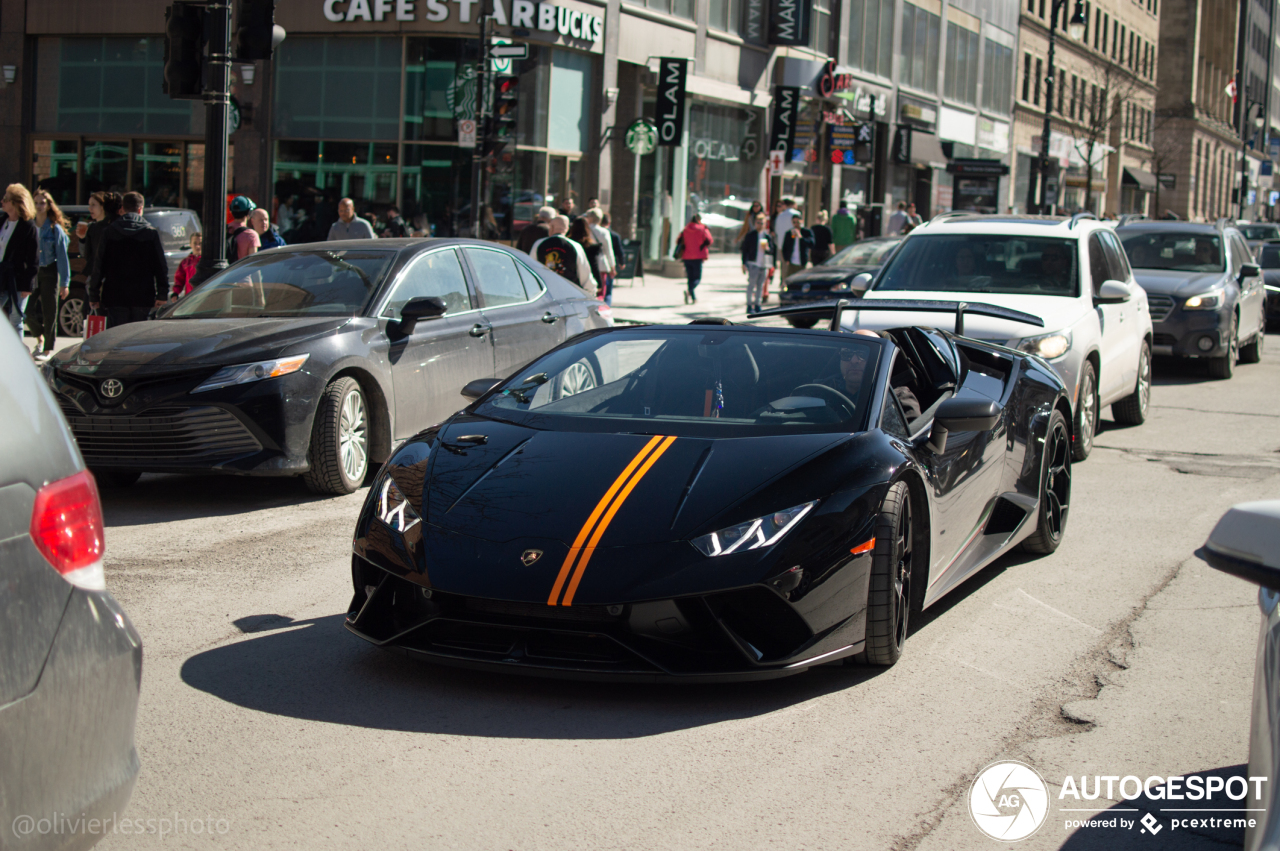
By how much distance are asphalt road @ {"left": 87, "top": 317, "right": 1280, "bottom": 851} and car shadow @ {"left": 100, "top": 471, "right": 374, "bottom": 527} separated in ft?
3.76

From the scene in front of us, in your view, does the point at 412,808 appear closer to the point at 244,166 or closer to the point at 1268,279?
the point at 1268,279

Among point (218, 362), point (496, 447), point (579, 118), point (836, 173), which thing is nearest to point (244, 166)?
point (579, 118)

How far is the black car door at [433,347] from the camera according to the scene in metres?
8.73

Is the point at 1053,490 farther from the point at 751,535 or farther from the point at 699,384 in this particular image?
the point at 751,535

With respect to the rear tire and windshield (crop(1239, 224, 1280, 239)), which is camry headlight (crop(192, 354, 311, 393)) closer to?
the rear tire

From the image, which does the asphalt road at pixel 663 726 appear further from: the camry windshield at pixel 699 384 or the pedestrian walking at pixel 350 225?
the pedestrian walking at pixel 350 225

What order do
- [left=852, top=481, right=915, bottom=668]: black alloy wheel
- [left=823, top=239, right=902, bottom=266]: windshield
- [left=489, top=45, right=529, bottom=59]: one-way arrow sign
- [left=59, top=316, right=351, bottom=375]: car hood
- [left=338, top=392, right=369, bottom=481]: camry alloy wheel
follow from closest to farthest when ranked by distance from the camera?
1. [left=852, top=481, right=915, bottom=668]: black alloy wheel
2. [left=59, top=316, right=351, bottom=375]: car hood
3. [left=338, top=392, right=369, bottom=481]: camry alloy wheel
4. [left=823, top=239, right=902, bottom=266]: windshield
5. [left=489, top=45, right=529, bottom=59]: one-way arrow sign

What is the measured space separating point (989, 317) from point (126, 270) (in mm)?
7629

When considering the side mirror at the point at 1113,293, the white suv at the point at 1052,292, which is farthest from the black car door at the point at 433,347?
the side mirror at the point at 1113,293

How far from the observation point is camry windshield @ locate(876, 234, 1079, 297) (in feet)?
35.8

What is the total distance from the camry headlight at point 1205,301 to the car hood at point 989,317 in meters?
6.01

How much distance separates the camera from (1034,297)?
10.6m

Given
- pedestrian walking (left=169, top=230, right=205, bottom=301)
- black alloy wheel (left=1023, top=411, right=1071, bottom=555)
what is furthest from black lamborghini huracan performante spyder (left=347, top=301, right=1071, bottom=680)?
pedestrian walking (left=169, top=230, right=205, bottom=301)

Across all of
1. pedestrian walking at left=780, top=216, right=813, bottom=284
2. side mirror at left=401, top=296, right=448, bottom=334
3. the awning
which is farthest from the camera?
the awning
